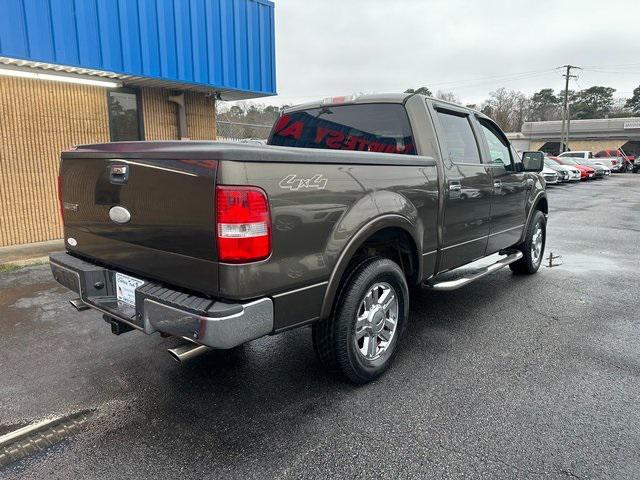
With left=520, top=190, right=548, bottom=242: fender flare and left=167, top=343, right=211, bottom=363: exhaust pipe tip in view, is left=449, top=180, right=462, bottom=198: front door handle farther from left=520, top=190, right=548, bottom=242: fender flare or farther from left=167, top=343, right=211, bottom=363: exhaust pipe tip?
left=167, top=343, right=211, bottom=363: exhaust pipe tip

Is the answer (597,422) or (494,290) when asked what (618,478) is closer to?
(597,422)

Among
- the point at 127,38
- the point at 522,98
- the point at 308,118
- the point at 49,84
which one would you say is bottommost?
the point at 308,118

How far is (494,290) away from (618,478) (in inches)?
130

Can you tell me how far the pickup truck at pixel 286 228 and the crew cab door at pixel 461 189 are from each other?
0.8 inches

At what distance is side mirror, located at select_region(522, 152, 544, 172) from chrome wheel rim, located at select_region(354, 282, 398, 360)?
2837 millimetres

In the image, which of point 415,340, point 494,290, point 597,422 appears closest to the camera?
point 597,422

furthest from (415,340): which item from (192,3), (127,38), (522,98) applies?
(522,98)

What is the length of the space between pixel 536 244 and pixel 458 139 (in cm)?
269

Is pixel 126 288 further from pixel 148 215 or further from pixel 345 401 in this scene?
pixel 345 401

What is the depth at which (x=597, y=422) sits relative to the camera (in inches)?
109

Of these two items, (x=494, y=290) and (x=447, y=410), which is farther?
(x=494, y=290)

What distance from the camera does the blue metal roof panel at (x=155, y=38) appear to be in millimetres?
6238

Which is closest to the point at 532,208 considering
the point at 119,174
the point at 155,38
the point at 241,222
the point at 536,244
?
the point at 536,244

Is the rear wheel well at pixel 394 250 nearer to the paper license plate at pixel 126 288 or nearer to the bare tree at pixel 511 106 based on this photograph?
the paper license plate at pixel 126 288
